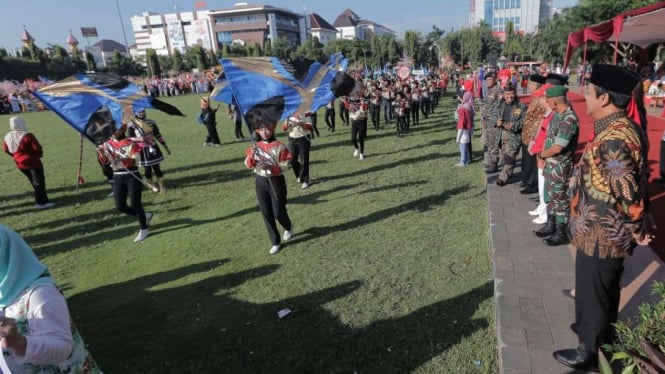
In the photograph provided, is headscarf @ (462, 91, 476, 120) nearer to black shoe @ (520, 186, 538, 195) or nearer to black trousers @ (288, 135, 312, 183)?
black shoe @ (520, 186, 538, 195)

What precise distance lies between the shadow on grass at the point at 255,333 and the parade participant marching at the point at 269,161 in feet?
3.96

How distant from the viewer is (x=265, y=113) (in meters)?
5.22

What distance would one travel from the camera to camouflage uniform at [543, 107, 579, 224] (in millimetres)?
4480

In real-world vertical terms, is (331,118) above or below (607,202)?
below

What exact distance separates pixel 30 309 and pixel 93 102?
5526mm

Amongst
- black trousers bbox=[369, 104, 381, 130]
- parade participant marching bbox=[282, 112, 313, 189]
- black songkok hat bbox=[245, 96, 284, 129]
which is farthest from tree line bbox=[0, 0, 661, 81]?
black songkok hat bbox=[245, 96, 284, 129]

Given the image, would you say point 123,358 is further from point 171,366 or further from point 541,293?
point 541,293

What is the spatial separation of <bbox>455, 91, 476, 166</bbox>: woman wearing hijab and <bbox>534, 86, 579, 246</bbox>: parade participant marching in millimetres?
4118

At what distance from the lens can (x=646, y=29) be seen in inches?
383

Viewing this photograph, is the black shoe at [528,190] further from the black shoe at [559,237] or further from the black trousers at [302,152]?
the black trousers at [302,152]

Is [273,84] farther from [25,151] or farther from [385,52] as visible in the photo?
[385,52]

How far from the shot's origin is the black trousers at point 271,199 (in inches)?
218

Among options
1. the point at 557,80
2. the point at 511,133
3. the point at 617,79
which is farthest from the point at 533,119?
the point at 617,79

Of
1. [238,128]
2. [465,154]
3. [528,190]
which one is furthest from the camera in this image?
[238,128]
